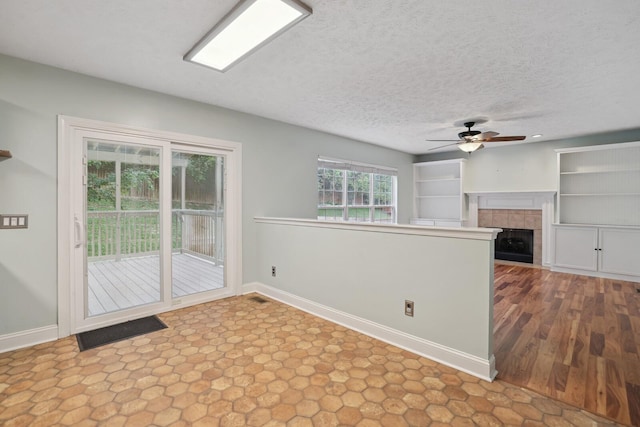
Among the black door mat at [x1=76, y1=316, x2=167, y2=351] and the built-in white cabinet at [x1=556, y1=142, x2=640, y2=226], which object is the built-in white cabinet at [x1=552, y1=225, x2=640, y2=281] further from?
the black door mat at [x1=76, y1=316, x2=167, y2=351]

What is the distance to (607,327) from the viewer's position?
9.61 ft

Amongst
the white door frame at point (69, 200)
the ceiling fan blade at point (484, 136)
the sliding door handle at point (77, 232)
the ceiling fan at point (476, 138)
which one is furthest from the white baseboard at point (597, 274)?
the sliding door handle at point (77, 232)

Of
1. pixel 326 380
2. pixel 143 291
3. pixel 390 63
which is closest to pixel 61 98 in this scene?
pixel 143 291

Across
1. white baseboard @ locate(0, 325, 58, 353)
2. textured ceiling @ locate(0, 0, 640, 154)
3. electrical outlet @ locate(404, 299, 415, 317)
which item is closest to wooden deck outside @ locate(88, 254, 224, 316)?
white baseboard @ locate(0, 325, 58, 353)

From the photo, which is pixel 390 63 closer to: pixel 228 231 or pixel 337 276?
pixel 337 276

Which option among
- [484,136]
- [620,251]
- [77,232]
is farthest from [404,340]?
[620,251]

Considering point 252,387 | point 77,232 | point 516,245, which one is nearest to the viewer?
point 252,387

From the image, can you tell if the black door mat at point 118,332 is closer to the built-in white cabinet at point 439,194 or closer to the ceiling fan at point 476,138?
the ceiling fan at point 476,138

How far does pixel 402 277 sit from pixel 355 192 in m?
3.45

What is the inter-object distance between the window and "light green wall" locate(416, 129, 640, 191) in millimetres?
1743

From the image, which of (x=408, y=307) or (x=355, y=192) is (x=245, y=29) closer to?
(x=408, y=307)

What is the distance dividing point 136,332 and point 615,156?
7.30 meters

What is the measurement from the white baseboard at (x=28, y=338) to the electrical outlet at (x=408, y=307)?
3063 mm

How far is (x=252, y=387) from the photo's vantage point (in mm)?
1964
